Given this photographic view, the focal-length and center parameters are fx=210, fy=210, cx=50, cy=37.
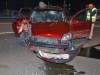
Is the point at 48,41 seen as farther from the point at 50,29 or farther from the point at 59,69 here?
the point at 59,69

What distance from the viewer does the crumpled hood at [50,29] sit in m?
6.60

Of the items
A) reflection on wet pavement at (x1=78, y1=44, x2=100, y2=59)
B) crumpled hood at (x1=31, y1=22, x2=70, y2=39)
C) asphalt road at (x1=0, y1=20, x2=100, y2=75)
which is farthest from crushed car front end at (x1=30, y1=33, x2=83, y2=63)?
reflection on wet pavement at (x1=78, y1=44, x2=100, y2=59)

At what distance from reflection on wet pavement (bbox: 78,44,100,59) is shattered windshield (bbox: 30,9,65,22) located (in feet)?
5.12

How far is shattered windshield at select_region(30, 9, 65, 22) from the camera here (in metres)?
8.23

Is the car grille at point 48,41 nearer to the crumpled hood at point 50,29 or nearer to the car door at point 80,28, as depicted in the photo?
the crumpled hood at point 50,29

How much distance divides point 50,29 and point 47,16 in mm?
1629

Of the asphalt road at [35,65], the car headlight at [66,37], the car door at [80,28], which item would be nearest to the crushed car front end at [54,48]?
the car headlight at [66,37]

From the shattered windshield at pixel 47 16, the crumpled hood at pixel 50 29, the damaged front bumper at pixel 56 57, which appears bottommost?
the damaged front bumper at pixel 56 57

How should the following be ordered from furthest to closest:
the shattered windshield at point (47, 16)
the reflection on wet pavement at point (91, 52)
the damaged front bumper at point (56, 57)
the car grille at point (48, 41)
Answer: the shattered windshield at point (47, 16), the reflection on wet pavement at point (91, 52), the car grille at point (48, 41), the damaged front bumper at point (56, 57)

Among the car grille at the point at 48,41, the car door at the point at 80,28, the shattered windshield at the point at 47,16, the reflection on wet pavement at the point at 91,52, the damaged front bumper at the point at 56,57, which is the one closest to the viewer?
the damaged front bumper at the point at 56,57

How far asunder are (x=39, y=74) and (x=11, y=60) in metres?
1.60

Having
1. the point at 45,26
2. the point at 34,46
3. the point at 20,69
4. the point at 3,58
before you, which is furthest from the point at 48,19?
the point at 20,69

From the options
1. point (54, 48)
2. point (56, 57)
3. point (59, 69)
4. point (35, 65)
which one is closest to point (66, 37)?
point (54, 48)

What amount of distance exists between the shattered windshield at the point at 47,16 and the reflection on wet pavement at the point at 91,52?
1.56 metres
